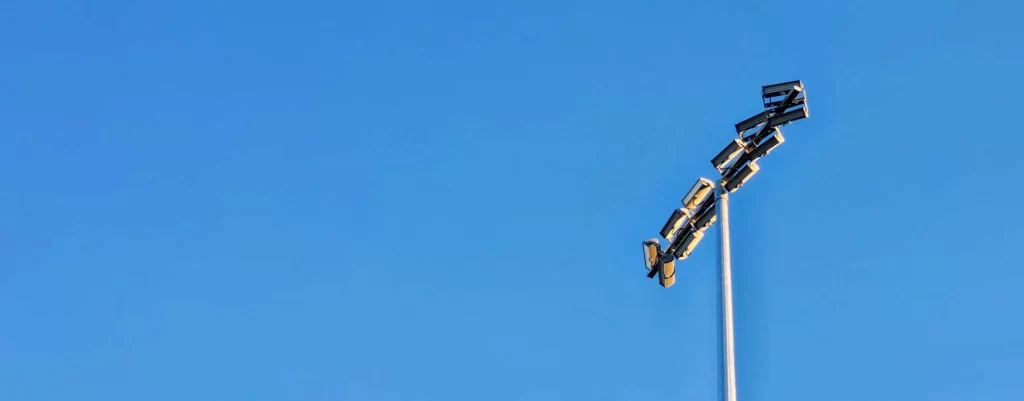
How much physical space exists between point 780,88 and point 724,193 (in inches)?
74.3

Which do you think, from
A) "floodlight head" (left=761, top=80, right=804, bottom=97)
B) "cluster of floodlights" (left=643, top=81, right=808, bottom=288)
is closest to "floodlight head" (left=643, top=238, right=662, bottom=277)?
"cluster of floodlights" (left=643, top=81, right=808, bottom=288)

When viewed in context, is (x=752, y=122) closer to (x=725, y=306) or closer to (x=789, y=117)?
(x=789, y=117)

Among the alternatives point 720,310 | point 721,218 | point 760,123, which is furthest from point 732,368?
point 760,123

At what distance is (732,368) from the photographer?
1600cm

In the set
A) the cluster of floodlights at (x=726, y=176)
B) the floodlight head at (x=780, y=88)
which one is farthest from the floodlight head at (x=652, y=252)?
the floodlight head at (x=780, y=88)

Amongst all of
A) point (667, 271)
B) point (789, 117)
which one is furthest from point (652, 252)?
point (789, 117)

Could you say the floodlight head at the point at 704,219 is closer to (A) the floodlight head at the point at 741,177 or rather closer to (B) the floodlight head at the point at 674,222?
(B) the floodlight head at the point at 674,222

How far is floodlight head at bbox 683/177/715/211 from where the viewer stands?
1798cm

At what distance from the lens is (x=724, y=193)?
1755 cm

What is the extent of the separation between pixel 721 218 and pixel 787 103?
2.03m

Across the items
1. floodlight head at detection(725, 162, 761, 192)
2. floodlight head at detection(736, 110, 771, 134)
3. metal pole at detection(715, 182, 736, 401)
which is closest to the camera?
metal pole at detection(715, 182, 736, 401)

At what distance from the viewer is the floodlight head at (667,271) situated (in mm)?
18312

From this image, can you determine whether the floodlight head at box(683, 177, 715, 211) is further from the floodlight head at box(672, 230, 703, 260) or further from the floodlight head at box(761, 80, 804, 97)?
the floodlight head at box(761, 80, 804, 97)

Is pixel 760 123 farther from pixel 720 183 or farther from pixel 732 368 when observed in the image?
pixel 732 368
